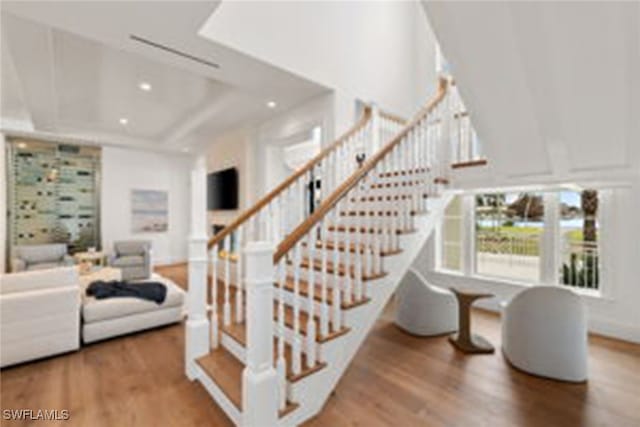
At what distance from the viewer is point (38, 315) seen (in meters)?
2.58

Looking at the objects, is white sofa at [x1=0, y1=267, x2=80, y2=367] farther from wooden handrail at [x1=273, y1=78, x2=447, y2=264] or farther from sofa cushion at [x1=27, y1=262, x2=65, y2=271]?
sofa cushion at [x1=27, y1=262, x2=65, y2=271]

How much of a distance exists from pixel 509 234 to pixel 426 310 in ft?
6.22

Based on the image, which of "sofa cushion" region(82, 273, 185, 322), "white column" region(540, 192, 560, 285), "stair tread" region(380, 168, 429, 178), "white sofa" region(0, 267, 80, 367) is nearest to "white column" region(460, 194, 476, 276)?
"white column" region(540, 192, 560, 285)

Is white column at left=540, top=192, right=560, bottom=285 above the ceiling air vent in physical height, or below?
below

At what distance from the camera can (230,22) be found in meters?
2.92

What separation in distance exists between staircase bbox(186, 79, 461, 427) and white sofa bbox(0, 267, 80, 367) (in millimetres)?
1283

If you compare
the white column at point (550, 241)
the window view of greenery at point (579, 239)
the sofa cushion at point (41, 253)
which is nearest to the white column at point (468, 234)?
the white column at point (550, 241)

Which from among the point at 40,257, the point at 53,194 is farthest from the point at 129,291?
the point at 53,194

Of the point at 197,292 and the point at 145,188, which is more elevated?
the point at 145,188

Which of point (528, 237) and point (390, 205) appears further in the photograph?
point (528, 237)

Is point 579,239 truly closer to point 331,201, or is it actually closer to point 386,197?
point 386,197

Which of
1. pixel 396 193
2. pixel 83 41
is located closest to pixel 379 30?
pixel 396 193

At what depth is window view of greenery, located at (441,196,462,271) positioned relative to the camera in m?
4.73

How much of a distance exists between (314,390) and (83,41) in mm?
4137
